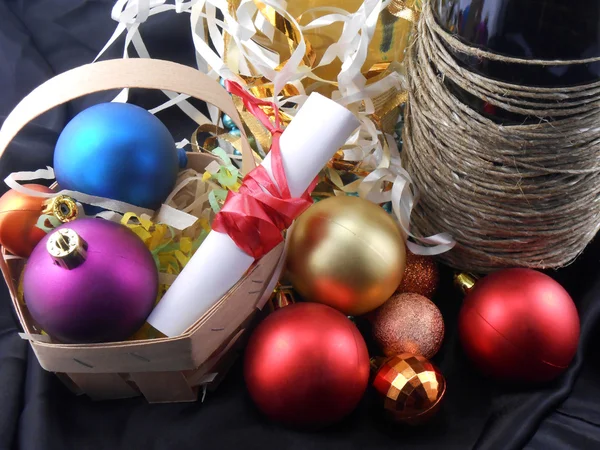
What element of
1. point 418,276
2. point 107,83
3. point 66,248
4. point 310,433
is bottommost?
point 310,433

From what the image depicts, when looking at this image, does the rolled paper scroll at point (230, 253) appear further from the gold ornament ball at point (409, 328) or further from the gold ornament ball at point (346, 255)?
the gold ornament ball at point (409, 328)

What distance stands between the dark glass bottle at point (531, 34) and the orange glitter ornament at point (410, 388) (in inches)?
13.4

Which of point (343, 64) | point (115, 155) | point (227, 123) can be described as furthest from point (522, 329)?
point (227, 123)

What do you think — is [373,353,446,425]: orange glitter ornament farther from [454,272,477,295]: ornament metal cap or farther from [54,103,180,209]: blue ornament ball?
[54,103,180,209]: blue ornament ball

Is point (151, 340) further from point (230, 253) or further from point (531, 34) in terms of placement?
point (531, 34)

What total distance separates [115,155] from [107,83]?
0.28ft

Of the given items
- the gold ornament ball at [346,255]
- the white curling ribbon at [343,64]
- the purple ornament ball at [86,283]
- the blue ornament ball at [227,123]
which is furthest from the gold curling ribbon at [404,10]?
the purple ornament ball at [86,283]

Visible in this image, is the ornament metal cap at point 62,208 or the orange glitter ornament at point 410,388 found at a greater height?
the ornament metal cap at point 62,208

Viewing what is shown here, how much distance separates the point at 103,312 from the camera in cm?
60

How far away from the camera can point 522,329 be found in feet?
2.23

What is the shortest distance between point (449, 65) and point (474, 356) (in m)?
0.36

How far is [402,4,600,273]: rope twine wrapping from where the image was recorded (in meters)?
0.64

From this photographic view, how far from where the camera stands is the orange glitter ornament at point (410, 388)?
657 millimetres

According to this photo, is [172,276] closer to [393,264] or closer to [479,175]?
[393,264]
